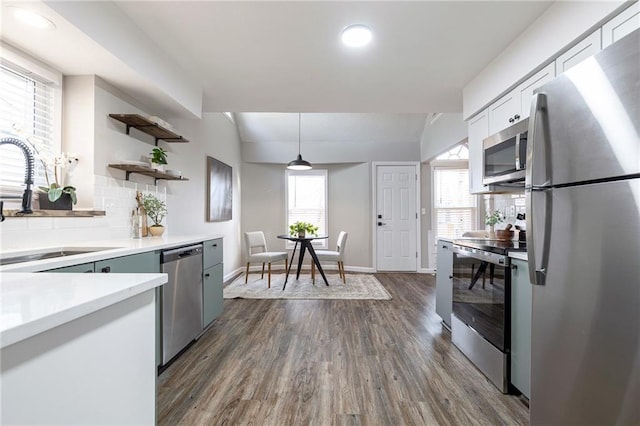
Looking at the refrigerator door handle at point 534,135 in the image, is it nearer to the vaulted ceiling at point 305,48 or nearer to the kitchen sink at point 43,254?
the vaulted ceiling at point 305,48

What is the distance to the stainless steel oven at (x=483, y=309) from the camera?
1.79 metres

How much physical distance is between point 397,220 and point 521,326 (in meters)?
3.90

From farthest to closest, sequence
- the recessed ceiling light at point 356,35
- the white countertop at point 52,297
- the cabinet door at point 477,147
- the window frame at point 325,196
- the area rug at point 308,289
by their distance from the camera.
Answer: the window frame at point 325,196, the area rug at point 308,289, the cabinet door at point 477,147, the recessed ceiling light at point 356,35, the white countertop at point 52,297

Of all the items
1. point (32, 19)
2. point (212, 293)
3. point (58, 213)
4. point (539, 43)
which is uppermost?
point (539, 43)

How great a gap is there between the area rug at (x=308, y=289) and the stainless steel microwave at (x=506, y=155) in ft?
7.09

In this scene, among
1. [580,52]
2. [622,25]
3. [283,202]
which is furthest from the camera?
[283,202]

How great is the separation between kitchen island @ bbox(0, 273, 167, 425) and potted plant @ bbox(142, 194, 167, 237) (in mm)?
1805

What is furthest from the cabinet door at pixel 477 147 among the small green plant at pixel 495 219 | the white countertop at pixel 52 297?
the white countertop at pixel 52 297

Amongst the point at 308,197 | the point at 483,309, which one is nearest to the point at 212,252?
the point at 483,309

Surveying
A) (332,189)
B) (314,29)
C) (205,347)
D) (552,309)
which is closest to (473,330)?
(552,309)

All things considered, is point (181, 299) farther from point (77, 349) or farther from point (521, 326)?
point (521, 326)

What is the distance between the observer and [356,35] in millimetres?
1962

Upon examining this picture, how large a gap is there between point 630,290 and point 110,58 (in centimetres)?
276

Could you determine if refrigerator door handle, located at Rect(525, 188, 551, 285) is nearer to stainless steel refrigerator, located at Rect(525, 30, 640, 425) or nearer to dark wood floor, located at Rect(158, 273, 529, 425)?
stainless steel refrigerator, located at Rect(525, 30, 640, 425)
